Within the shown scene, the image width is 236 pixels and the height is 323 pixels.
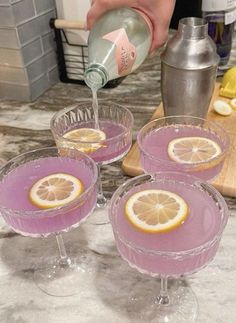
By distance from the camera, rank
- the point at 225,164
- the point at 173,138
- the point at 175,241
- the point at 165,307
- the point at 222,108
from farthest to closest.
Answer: the point at 222,108, the point at 225,164, the point at 173,138, the point at 165,307, the point at 175,241

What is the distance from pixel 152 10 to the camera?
0.88m

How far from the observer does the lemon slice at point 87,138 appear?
2.37 ft

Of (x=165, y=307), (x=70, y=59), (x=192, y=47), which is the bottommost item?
(x=165, y=307)

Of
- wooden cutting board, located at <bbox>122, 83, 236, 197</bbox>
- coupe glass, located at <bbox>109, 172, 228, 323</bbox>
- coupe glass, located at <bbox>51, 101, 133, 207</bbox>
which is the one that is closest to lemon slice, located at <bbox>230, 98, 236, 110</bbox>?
wooden cutting board, located at <bbox>122, 83, 236, 197</bbox>

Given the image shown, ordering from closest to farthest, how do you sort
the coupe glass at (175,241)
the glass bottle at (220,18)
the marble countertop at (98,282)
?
the coupe glass at (175,241) → the marble countertop at (98,282) → the glass bottle at (220,18)

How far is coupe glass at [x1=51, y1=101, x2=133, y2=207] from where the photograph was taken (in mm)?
730

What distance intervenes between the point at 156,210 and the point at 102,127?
0.97 ft

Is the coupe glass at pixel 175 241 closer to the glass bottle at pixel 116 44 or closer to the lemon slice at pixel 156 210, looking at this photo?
the lemon slice at pixel 156 210

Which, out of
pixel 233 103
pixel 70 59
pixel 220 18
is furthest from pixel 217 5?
pixel 70 59

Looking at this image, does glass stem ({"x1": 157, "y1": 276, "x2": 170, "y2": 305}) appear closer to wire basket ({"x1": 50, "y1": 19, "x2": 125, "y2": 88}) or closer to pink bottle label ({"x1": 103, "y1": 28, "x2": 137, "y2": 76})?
pink bottle label ({"x1": 103, "y1": 28, "x2": 137, "y2": 76})

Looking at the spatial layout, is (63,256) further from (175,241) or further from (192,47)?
(192,47)

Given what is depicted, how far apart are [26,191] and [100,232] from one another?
0.18 m

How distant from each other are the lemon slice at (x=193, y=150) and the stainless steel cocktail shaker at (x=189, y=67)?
0.18 m

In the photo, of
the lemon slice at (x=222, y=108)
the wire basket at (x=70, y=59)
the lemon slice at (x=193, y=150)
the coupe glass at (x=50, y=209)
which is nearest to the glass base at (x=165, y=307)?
the coupe glass at (x=50, y=209)
